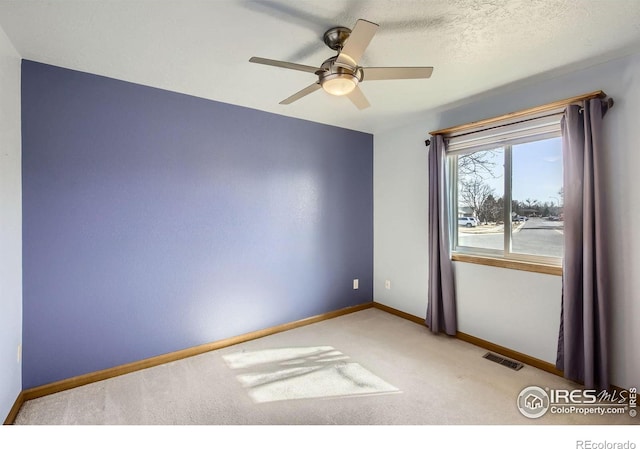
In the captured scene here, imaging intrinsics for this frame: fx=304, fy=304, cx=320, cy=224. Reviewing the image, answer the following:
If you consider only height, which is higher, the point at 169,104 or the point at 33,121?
the point at 169,104

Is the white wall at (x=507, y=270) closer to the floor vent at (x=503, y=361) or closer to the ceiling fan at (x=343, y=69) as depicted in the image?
the floor vent at (x=503, y=361)

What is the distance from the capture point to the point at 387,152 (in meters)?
3.86

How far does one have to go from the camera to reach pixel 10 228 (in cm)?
186

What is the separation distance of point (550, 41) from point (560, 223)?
4.47 ft

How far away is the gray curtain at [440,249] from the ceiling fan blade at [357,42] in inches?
70.7

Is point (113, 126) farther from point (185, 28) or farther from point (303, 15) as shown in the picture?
point (303, 15)

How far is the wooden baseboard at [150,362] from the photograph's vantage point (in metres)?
2.13

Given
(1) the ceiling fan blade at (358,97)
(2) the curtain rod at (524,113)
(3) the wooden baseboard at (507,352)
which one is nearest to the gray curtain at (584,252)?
(2) the curtain rod at (524,113)

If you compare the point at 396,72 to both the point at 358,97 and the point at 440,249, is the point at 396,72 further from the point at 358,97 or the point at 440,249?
the point at 440,249

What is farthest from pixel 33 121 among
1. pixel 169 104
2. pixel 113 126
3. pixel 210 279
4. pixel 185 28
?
pixel 210 279

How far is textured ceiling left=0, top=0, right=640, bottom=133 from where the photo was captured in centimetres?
156

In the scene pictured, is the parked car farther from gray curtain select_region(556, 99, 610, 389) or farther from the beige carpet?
the beige carpet

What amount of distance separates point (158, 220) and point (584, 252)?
3261 millimetres

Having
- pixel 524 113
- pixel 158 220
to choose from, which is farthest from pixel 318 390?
pixel 524 113
